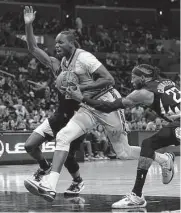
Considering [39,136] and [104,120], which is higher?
[104,120]

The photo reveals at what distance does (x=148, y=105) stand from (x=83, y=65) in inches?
46.6

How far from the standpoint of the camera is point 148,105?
7.28m

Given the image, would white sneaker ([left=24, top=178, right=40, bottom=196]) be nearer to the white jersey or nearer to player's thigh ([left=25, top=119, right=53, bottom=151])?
player's thigh ([left=25, top=119, right=53, bottom=151])

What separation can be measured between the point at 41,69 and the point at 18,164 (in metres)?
9.86

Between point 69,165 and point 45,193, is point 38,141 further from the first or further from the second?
point 45,193

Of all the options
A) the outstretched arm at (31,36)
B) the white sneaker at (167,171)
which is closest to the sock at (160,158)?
the white sneaker at (167,171)

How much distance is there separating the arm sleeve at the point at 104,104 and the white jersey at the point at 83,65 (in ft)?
1.87

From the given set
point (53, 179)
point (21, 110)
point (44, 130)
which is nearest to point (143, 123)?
point (21, 110)

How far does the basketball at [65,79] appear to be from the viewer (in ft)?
25.1

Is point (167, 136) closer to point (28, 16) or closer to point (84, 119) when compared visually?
point (84, 119)

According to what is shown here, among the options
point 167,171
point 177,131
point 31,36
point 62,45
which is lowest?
point 167,171

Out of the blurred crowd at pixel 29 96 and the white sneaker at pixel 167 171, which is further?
the blurred crowd at pixel 29 96

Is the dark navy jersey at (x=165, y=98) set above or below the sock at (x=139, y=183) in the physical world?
above

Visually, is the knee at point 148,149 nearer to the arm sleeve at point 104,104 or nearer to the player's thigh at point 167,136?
the player's thigh at point 167,136
